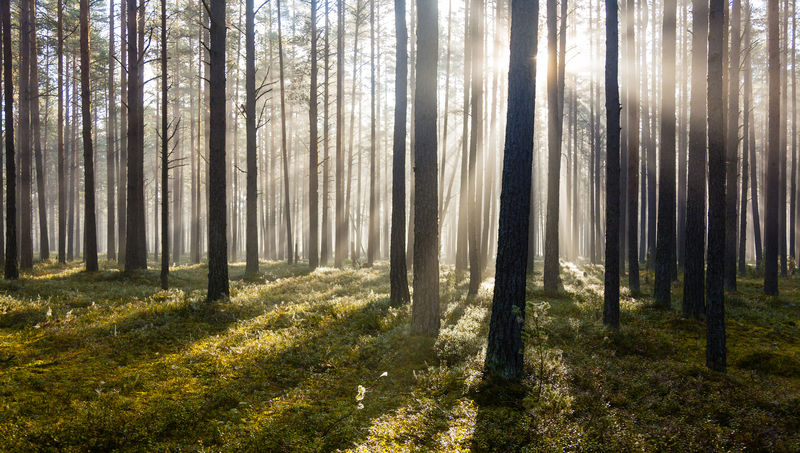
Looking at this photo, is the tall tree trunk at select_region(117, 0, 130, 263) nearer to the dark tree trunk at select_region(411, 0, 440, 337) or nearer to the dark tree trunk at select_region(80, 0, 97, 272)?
the dark tree trunk at select_region(80, 0, 97, 272)

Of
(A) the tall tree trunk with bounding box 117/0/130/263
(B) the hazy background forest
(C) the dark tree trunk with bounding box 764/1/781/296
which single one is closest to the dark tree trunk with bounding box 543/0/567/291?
(B) the hazy background forest

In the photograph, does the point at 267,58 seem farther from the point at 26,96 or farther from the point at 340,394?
the point at 340,394

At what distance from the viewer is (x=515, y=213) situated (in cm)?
661

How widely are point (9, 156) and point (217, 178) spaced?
6958mm

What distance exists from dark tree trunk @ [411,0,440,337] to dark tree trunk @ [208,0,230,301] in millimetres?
5450

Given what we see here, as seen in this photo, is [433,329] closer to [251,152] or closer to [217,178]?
[217,178]

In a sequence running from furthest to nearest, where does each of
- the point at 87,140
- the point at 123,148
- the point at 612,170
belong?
1. the point at 123,148
2. the point at 87,140
3. the point at 612,170

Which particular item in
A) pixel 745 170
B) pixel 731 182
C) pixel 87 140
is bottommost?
pixel 731 182

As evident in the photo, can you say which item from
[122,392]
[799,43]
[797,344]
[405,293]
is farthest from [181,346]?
[799,43]

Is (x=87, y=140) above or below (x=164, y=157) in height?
above

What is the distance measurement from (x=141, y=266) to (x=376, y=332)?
44.6ft

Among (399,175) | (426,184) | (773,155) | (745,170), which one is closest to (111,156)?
(399,175)

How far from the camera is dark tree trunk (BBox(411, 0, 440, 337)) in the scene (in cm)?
910

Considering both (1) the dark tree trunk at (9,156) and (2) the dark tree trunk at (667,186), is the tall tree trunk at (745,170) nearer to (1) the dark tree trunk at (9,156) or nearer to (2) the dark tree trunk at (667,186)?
(2) the dark tree trunk at (667,186)
